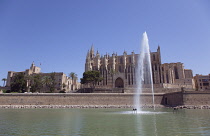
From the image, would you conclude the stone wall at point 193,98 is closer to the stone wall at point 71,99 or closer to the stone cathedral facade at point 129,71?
the stone wall at point 71,99

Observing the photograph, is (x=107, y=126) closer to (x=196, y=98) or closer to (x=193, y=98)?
(x=193, y=98)

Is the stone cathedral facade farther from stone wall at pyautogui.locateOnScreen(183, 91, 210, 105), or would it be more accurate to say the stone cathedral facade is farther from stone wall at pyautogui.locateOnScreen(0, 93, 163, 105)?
stone wall at pyautogui.locateOnScreen(183, 91, 210, 105)

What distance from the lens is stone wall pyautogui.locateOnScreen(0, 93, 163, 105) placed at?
41.9m

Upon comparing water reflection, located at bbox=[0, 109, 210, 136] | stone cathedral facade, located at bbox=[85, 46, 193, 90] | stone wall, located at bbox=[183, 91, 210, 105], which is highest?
stone cathedral facade, located at bbox=[85, 46, 193, 90]

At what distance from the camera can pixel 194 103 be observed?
119 ft

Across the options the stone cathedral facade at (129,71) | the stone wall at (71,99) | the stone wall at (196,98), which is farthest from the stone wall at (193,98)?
the stone cathedral facade at (129,71)

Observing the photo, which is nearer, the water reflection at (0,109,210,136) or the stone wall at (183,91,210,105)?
the water reflection at (0,109,210,136)

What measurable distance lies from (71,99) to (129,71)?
33.8 meters

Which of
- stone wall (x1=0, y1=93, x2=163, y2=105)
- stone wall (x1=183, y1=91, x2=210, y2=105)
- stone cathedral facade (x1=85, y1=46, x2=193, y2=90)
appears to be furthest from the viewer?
stone cathedral facade (x1=85, y1=46, x2=193, y2=90)

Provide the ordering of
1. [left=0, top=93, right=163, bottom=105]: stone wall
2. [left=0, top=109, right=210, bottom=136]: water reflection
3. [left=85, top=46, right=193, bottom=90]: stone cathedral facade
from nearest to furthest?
1. [left=0, top=109, right=210, bottom=136]: water reflection
2. [left=0, top=93, right=163, bottom=105]: stone wall
3. [left=85, top=46, right=193, bottom=90]: stone cathedral facade

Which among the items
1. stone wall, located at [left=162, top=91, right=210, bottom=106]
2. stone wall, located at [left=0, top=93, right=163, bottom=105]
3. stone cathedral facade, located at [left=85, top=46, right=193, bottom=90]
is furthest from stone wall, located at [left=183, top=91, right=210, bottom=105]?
stone cathedral facade, located at [left=85, top=46, right=193, bottom=90]

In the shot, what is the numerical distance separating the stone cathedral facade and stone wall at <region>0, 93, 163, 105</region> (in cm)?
1755

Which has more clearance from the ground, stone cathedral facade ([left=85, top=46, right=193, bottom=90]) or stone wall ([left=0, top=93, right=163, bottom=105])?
stone cathedral facade ([left=85, top=46, right=193, bottom=90])

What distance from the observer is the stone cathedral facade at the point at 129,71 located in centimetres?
6512
